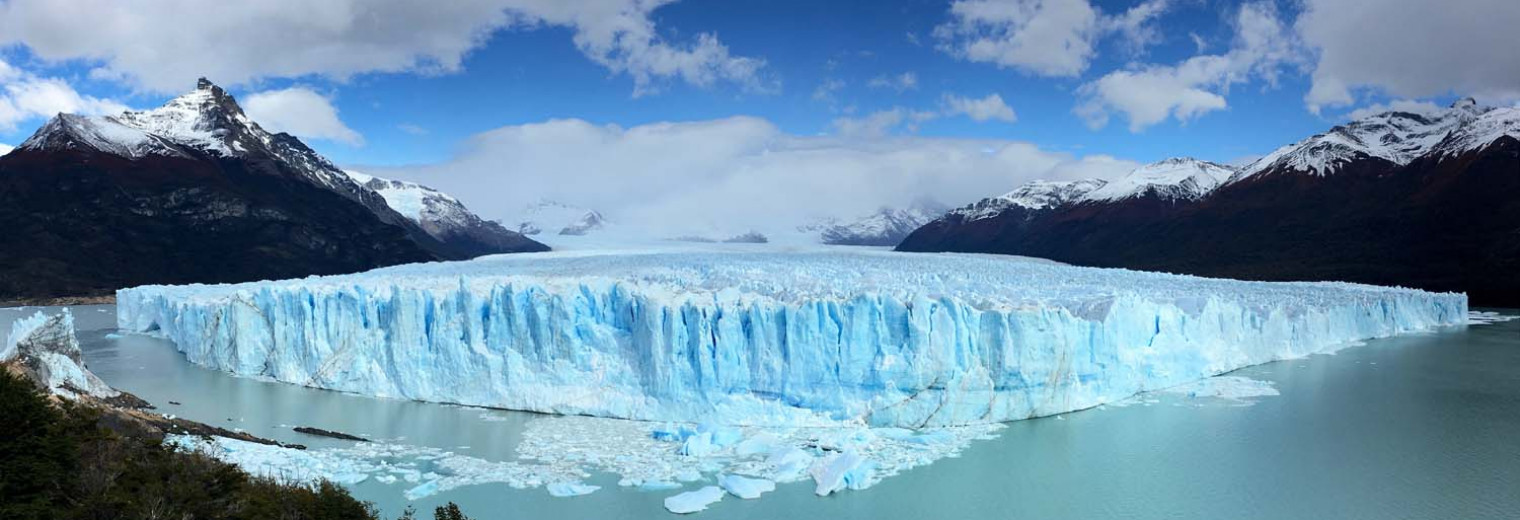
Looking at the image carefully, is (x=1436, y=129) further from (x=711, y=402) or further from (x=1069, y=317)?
(x=711, y=402)

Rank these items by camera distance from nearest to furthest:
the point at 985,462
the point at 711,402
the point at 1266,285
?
the point at 985,462 → the point at 711,402 → the point at 1266,285

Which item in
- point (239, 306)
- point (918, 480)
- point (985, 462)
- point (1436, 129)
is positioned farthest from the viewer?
point (1436, 129)

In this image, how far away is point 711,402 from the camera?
1361 cm

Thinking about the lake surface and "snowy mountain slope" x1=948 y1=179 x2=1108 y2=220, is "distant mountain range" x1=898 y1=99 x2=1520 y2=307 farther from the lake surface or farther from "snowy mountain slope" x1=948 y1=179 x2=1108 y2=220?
the lake surface

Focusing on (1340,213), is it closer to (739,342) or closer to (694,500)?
(739,342)

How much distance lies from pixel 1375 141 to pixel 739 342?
59977 millimetres

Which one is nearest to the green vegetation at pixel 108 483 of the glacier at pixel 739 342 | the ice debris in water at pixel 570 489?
the ice debris in water at pixel 570 489

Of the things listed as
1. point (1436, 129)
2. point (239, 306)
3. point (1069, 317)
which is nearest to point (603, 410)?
point (1069, 317)

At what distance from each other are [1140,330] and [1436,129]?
54848 millimetres

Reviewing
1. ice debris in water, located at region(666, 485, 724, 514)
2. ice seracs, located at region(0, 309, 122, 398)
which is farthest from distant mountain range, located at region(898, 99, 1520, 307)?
ice seracs, located at region(0, 309, 122, 398)

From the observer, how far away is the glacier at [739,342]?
44.2ft

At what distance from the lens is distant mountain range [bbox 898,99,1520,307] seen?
130 ft

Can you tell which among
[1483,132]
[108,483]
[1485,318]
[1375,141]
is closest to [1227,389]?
[108,483]

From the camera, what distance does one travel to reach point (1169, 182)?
68.4 metres
